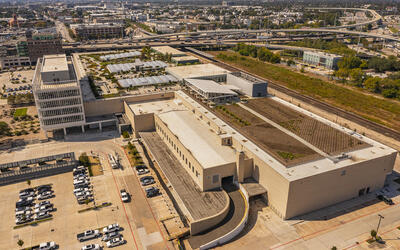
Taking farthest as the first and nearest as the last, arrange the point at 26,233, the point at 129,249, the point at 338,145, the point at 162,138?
1. the point at 162,138
2. the point at 338,145
3. the point at 26,233
4. the point at 129,249

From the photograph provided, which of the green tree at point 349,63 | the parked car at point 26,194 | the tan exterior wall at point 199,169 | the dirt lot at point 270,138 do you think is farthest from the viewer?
the green tree at point 349,63

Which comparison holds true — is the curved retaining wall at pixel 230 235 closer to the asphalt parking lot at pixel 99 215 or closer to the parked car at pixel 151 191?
the asphalt parking lot at pixel 99 215

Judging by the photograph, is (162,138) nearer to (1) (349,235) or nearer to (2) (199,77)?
Result: (2) (199,77)

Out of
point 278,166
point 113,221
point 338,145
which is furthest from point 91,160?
point 338,145

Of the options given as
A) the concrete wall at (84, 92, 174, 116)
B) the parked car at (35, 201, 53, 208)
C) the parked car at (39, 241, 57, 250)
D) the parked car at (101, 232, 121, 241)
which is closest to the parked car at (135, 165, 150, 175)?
the parked car at (35, 201, 53, 208)

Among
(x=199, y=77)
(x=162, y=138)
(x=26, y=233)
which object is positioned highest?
(x=199, y=77)

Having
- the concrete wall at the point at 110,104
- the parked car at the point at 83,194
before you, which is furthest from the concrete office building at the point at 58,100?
the parked car at the point at 83,194

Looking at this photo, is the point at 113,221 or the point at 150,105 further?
the point at 150,105
